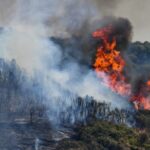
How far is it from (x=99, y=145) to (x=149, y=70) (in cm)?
7822

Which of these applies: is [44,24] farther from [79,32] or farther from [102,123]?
[102,123]

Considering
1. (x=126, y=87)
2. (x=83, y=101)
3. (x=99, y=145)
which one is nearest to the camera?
(x=99, y=145)

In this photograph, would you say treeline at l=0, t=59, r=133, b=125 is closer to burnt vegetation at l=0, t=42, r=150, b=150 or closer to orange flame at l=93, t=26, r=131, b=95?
burnt vegetation at l=0, t=42, r=150, b=150

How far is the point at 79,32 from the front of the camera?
153 m

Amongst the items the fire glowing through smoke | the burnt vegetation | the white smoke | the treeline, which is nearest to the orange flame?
the fire glowing through smoke

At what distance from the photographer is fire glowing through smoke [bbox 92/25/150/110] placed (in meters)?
148

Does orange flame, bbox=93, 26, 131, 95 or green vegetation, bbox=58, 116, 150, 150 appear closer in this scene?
green vegetation, bbox=58, 116, 150, 150

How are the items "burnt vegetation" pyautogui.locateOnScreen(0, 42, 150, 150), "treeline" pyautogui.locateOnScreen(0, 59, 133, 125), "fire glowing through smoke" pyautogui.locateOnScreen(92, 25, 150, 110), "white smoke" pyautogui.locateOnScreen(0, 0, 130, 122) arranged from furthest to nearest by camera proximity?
"fire glowing through smoke" pyautogui.locateOnScreen(92, 25, 150, 110), "white smoke" pyautogui.locateOnScreen(0, 0, 130, 122), "treeline" pyautogui.locateOnScreen(0, 59, 133, 125), "burnt vegetation" pyautogui.locateOnScreen(0, 42, 150, 150)

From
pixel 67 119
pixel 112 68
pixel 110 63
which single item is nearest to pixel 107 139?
pixel 67 119

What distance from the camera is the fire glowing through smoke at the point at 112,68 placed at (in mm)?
147875

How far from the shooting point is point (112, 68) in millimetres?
151250

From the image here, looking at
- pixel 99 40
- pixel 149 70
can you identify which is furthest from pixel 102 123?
pixel 149 70

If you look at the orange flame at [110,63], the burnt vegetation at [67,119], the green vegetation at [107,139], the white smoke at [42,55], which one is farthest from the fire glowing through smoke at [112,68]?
the green vegetation at [107,139]

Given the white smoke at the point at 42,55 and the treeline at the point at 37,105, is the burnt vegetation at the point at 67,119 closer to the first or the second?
the treeline at the point at 37,105
